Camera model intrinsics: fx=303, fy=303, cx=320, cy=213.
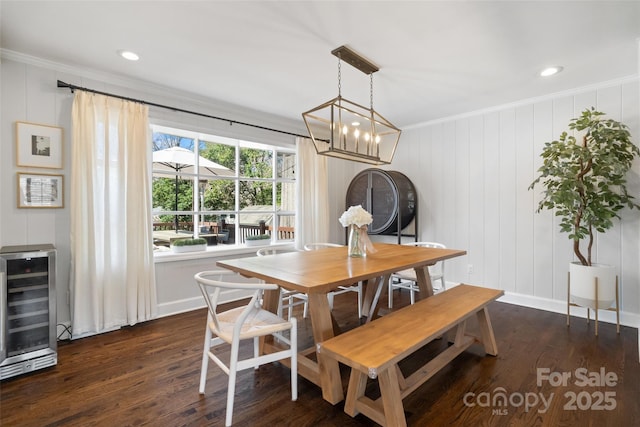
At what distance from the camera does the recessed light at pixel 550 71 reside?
8.93ft

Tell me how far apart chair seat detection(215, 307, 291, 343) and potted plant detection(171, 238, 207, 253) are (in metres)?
1.76

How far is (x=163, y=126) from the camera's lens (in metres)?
3.29

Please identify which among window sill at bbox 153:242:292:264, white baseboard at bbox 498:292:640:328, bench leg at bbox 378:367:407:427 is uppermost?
window sill at bbox 153:242:292:264

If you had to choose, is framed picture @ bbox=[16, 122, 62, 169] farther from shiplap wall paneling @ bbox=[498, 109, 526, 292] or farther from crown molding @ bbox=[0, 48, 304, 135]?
shiplap wall paneling @ bbox=[498, 109, 526, 292]

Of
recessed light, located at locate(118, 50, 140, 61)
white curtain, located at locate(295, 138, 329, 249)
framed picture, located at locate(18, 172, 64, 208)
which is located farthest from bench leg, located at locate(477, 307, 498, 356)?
framed picture, located at locate(18, 172, 64, 208)

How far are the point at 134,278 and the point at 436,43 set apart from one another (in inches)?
133

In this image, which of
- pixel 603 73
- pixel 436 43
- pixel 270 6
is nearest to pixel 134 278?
pixel 270 6

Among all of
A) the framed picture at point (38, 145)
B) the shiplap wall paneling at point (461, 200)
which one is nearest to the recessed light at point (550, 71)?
the shiplap wall paneling at point (461, 200)

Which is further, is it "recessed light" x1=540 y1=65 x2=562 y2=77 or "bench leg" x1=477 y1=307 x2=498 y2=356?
"recessed light" x1=540 y1=65 x2=562 y2=77

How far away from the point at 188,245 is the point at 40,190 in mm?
1394

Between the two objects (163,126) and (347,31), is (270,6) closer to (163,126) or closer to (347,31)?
(347,31)

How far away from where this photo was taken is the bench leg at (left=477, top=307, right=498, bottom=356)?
2391 mm

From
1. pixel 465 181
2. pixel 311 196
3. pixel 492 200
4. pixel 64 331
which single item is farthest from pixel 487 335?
pixel 64 331

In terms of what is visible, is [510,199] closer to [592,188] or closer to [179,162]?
[592,188]
